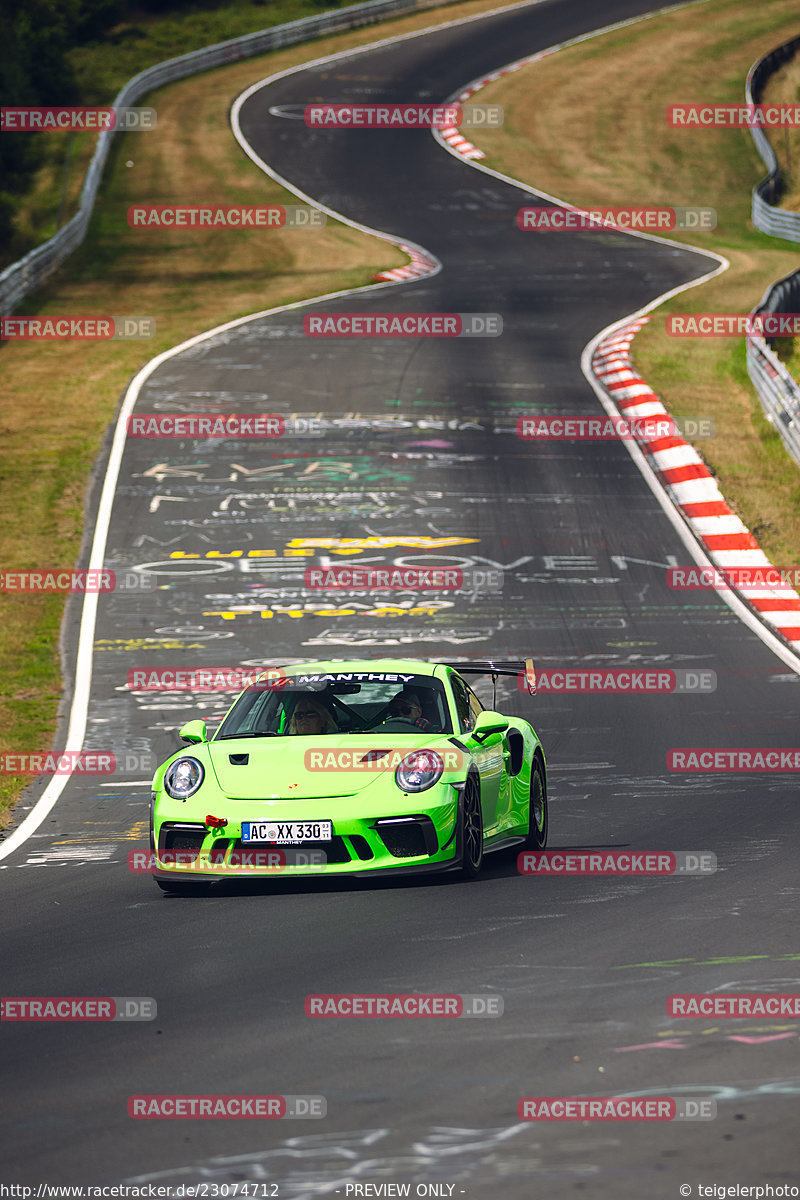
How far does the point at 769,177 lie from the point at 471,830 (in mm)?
48215

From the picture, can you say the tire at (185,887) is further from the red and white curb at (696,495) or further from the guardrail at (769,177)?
the guardrail at (769,177)

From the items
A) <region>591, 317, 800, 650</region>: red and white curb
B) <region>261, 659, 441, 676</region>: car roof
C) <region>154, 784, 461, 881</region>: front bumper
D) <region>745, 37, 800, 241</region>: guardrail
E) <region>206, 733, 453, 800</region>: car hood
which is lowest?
<region>745, 37, 800, 241</region>: guardrail

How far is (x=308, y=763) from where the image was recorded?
10570 mm

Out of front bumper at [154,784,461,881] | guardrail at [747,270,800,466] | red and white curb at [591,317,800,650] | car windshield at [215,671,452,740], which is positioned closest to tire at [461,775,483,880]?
front bumper at [154,784,461,881]

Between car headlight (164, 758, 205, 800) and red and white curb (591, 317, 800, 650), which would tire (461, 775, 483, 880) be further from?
red and white curb (591, 317, 800, 650)

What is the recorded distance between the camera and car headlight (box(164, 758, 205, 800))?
10.5 m

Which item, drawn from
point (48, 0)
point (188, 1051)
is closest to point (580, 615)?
point (188, 1051)

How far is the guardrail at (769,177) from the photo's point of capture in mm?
49625

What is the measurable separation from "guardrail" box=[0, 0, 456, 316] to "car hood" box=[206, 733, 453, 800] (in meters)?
29.0

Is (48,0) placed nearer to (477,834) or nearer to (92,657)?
(92,657)

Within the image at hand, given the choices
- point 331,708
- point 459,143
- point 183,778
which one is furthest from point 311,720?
point 459,143

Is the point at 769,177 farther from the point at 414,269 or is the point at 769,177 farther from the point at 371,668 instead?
the point at 371,668

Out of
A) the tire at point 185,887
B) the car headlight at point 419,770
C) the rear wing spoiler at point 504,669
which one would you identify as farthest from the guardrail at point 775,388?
the tire at point 185,887

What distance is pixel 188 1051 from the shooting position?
22.4 ft
